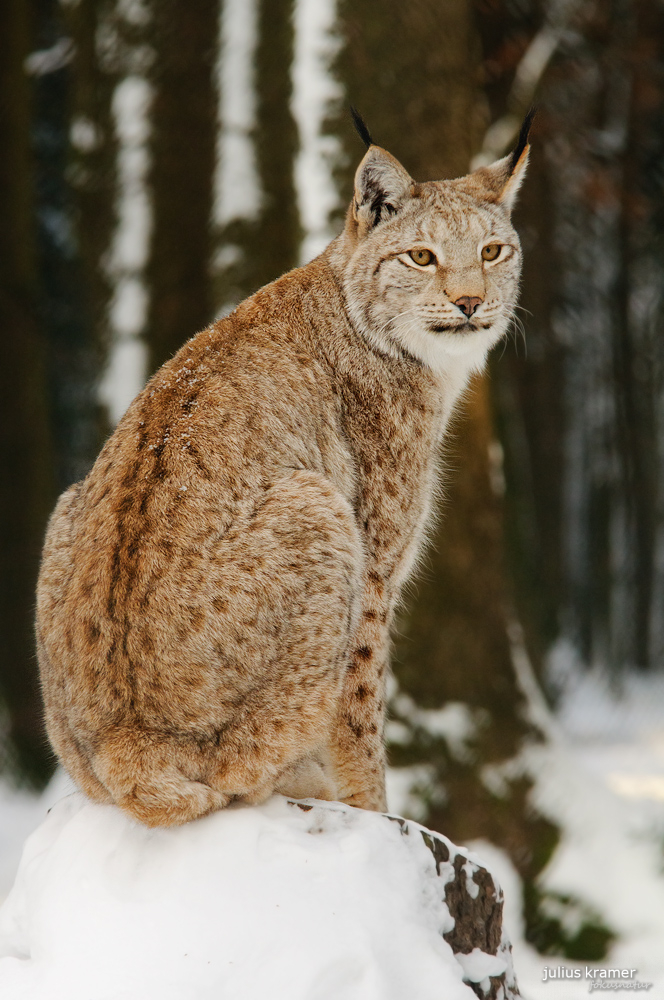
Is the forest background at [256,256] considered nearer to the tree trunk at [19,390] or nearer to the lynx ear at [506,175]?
the tree trunk at [19,390]

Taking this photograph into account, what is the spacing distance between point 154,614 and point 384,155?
219cm

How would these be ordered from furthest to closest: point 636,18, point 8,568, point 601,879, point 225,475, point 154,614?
point 636,18, point 8,568, point 601,879, point 225,475, point 154,614

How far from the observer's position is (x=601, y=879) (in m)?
6.09

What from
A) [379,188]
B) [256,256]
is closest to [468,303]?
[379,188]

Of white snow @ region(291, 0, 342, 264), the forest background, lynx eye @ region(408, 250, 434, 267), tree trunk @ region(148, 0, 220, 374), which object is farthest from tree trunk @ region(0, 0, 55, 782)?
lynx eye @ region(408, 250, 434, 267)

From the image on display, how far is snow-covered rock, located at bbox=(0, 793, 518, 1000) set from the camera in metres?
3.04

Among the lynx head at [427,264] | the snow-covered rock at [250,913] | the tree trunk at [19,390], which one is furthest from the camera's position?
the tree trunk at [19,390]

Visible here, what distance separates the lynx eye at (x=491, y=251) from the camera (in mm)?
4328

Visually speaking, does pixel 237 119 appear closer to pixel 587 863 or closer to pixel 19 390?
pixel 19 390

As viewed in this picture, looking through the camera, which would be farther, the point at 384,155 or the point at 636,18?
the point at 636,18

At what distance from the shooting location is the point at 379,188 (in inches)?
173

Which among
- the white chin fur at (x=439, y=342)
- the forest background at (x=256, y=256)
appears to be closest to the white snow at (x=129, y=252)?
the forest background at (x=256, y=256)

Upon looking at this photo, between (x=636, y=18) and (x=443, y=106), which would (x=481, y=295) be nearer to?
(x=443, y=106)

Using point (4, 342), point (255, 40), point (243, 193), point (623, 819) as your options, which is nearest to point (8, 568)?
point (4, 342)
